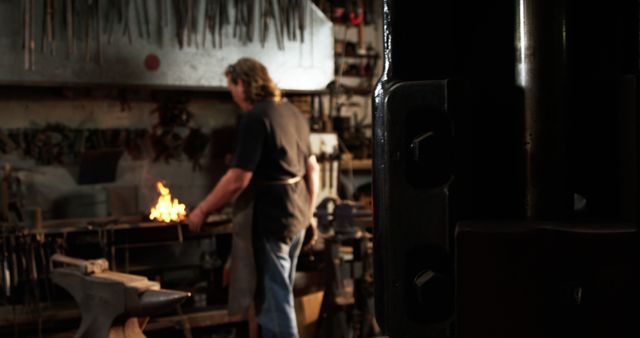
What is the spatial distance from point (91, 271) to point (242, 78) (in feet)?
5.49

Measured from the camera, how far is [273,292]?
3568 millimetres

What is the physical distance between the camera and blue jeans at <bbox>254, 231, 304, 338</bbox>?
3.55 meters

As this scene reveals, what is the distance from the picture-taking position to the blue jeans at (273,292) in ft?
11.6

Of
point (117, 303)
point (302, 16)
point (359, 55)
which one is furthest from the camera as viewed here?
point (359, 55)

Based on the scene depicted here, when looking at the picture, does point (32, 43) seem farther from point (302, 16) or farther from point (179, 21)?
Answer: point (302, 16)

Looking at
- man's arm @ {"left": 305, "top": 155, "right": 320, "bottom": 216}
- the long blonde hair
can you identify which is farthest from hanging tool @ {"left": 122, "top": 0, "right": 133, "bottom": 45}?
man's arm @ {"left": 305, "top": 155, "right": 320, "bottom": 216}

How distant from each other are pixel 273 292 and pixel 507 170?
9.71ft

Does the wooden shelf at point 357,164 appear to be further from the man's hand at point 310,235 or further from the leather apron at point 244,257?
the leather apron at point 244,257

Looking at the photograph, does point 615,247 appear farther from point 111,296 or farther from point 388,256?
point 111,296

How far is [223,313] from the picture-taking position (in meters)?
4.28

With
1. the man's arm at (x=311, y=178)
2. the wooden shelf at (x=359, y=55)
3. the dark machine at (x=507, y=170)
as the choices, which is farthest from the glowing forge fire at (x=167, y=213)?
the dark machine at (x=507, y=170)

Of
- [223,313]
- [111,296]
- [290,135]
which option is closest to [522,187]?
[111,296]

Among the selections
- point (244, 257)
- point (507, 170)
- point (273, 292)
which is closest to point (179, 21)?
point (244, 257)

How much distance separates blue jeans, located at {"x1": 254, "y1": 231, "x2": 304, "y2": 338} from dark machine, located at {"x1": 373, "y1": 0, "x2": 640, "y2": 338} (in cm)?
283
